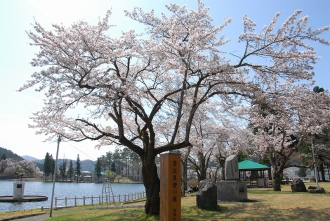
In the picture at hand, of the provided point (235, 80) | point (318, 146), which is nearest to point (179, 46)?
point (235, 80)

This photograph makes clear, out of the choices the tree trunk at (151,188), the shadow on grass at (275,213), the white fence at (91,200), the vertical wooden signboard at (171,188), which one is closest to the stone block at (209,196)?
the shadow on grass at (275,213)

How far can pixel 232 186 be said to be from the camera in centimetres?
1257

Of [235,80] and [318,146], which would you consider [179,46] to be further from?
[318,146]

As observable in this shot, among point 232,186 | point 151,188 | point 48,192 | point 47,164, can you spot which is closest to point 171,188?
point 151,188

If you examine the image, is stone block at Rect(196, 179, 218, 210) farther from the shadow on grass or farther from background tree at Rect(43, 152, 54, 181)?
background tree at Rect(43, 152, 54, 181)

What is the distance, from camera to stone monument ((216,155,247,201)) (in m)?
12.5

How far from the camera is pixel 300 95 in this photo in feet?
30.9

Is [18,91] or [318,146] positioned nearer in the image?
[18,91]

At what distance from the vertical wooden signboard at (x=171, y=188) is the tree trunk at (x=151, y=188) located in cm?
322

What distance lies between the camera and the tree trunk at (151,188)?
938cm

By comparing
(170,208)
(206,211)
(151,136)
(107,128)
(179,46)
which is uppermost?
(179,46)

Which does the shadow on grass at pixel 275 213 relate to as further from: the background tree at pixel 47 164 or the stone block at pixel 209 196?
the background tree at pixel 47 164

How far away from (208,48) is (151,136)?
377 centimetres

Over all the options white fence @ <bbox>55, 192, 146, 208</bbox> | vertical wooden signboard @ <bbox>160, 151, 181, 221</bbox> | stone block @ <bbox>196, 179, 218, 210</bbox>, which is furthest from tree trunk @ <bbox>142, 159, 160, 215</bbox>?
white fence @ <bbox>55, 192, 146, 208</bbox>
